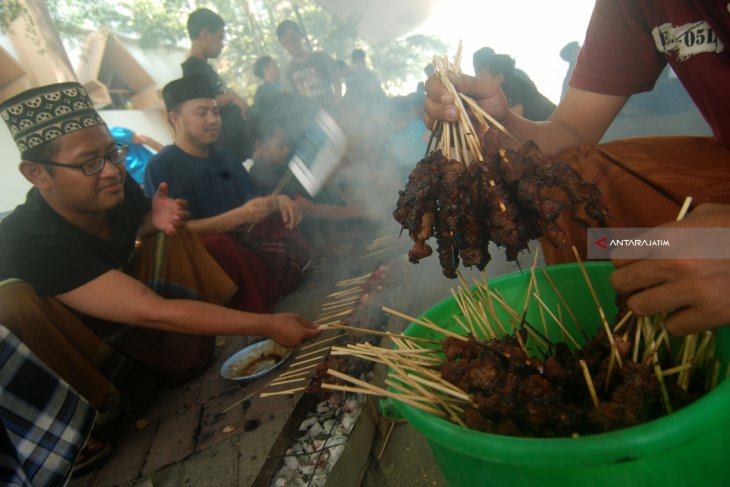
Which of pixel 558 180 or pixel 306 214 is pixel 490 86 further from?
pixel 306 214

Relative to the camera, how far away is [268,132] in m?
6.32

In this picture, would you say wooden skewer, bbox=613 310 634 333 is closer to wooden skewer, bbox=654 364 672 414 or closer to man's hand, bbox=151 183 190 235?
wooden skewer, bbox=654 364 672 414

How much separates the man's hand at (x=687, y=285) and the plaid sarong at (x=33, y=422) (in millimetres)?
3050

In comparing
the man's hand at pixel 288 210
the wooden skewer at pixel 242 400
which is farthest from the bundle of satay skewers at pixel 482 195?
the man's hand at pixel 288 210

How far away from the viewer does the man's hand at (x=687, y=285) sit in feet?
3.79

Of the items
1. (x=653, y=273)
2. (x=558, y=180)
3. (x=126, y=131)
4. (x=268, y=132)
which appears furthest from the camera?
(x=126, y=131)

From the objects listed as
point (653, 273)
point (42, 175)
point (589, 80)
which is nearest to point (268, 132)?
point (42, 175)

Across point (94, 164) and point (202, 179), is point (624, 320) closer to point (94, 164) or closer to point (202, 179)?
point (94, 164)

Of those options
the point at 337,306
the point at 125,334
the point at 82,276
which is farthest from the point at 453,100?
the point at 125,334

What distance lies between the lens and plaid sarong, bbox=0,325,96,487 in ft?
A: 7.49

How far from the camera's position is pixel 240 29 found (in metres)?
29.4

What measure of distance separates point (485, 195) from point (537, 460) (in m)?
0.91

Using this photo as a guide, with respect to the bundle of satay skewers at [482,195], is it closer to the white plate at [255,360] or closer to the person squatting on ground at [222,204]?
the white plate at [255,360]

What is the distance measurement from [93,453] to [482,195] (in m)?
3.43
